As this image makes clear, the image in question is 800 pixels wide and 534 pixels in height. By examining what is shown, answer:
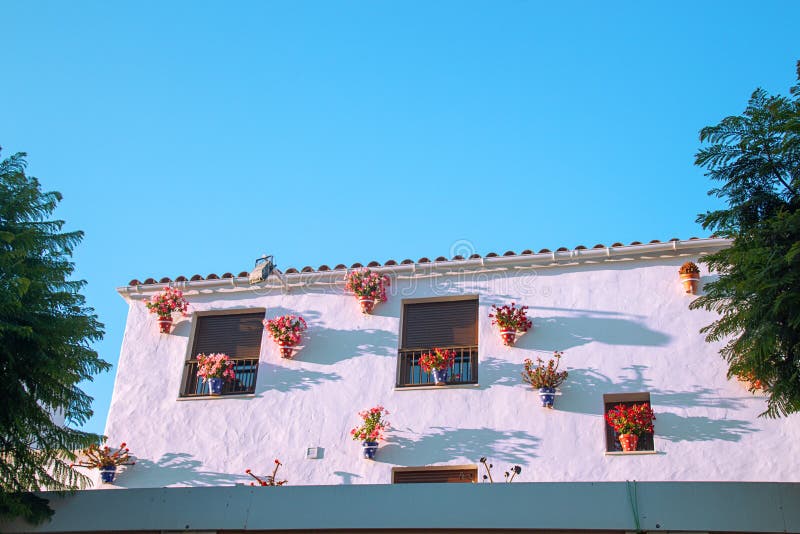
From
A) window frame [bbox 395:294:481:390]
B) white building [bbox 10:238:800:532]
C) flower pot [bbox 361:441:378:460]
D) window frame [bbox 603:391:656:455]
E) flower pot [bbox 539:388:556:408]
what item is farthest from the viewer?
window frame [bbox 395:294:481:390]

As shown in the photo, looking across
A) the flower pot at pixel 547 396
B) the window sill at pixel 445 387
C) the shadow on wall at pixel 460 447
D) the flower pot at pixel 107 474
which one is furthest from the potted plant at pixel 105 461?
the flower pot at pixel 547 396

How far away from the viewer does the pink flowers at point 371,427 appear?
12753 mm

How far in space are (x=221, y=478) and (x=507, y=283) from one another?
5.17 meters

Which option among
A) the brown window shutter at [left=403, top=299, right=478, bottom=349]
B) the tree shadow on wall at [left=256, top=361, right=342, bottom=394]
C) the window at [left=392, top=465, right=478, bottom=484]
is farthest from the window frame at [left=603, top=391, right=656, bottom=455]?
the tree shadow on wall at [left=256, top=361, right=342, bottom=394]

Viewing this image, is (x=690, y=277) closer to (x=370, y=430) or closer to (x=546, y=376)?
(x=546, y=376)

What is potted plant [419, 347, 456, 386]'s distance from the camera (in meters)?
13.2

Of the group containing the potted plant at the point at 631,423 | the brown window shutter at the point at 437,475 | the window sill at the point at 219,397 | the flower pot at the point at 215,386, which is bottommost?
the brown window shutter at the point at 437,475

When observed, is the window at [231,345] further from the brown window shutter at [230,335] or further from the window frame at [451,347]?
the window frame at [451,347]

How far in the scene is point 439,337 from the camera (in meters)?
13.8

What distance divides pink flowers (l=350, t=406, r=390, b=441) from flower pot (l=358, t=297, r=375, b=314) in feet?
5.52

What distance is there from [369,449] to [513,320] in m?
2.79

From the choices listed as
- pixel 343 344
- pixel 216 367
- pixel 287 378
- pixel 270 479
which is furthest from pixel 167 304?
pixel 270 479

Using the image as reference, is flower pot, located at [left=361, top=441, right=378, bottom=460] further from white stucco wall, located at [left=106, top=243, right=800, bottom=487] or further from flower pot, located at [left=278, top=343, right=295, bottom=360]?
flower pot, located at [left=278, top=343, right=295, bottom=360]

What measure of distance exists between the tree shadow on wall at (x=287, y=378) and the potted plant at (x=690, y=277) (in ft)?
17.3
